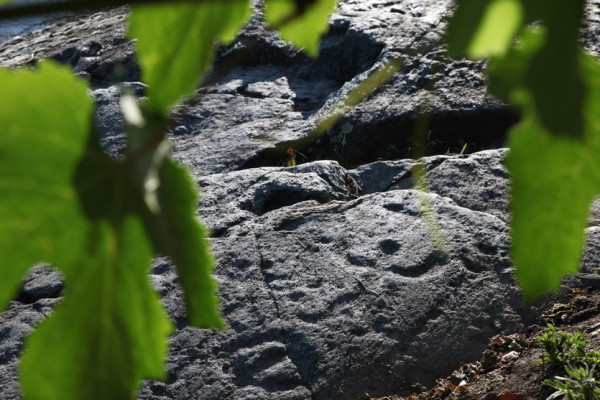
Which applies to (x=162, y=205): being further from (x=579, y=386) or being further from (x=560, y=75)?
(x=579, y=386)

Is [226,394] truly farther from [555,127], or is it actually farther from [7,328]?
[555,127]

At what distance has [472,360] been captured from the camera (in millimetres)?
2309

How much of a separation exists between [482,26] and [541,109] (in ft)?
0.16

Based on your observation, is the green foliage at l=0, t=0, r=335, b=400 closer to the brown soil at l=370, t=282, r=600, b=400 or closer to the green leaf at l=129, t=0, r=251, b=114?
the green leaf at l=129, t=0, r=251, b=114

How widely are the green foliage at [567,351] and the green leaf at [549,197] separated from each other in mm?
1916

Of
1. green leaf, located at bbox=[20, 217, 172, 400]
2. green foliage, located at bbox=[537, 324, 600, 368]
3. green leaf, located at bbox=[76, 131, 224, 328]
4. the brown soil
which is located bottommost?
the brown soil

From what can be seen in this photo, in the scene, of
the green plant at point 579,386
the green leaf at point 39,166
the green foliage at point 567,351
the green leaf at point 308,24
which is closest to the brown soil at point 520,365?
the green foliage at point 567,351

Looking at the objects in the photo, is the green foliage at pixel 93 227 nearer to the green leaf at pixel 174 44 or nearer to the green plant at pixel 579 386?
the green leaf at pixel 174 44

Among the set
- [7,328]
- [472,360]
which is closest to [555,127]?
[472,360]

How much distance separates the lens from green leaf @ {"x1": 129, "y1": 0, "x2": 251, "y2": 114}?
248 mm

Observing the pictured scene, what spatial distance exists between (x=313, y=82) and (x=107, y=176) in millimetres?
3766

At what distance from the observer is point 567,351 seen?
2.13 meters

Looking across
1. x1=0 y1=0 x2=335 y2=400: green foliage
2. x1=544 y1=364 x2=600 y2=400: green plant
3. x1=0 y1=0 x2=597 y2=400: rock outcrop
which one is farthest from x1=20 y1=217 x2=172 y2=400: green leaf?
x1=544 y1=364 x2=600 y2=400: green plant

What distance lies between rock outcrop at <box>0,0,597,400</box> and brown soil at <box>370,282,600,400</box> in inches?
2.3
